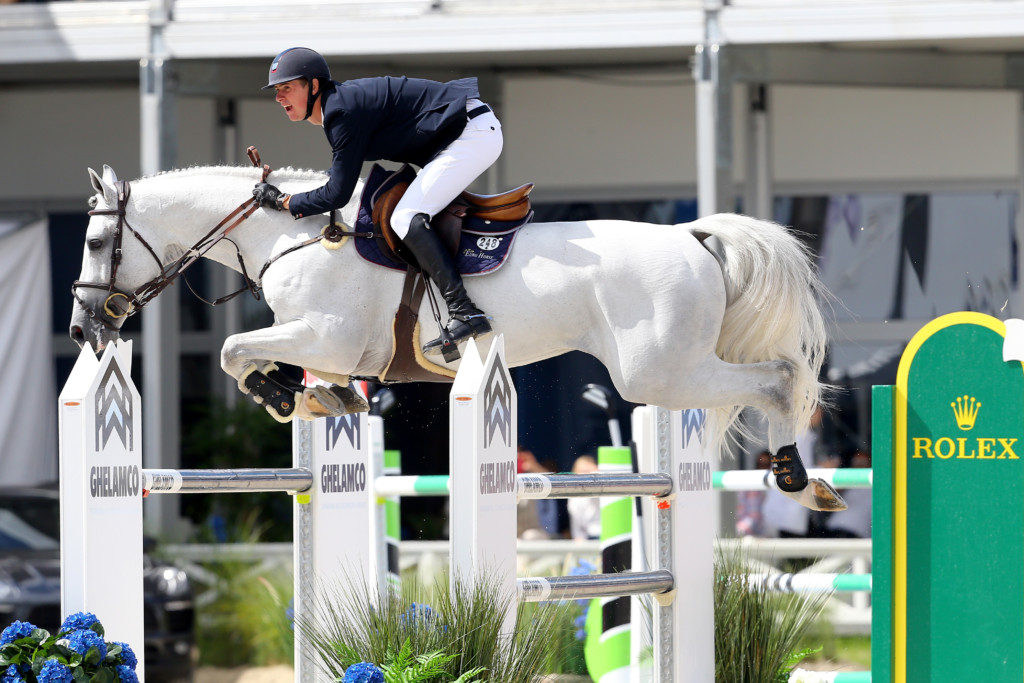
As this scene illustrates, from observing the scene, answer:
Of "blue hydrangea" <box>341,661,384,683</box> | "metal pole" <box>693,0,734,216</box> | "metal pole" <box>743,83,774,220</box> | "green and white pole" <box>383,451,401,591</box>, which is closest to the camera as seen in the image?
"blue hydrangea" <box>341,661,384,683</box>

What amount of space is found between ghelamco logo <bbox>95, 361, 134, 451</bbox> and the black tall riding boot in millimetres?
842

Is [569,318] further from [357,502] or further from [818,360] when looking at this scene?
[357,502]

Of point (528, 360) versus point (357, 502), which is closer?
point (528, 360)

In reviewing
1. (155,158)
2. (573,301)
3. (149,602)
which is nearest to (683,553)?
(573,301)

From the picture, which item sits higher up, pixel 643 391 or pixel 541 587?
pixel 643 391

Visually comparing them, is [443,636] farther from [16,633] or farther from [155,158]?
[155,158]

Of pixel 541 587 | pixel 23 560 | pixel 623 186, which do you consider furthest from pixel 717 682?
pixel 623 186

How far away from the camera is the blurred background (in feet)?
26.9

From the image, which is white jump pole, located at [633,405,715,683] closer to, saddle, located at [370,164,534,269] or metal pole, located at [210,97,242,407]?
saddle, located at [370,164,534,269]

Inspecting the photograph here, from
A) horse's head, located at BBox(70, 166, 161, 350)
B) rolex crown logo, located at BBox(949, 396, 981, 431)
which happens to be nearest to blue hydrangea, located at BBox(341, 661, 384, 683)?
horse's head, located at BBox(70, 166, 161, 350)

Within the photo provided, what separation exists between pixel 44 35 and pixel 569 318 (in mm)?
6002

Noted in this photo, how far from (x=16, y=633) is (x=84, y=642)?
22 cm

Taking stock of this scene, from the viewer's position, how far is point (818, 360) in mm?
3855

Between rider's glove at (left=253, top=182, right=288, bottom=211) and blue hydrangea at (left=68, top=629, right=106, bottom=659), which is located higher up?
rider's glove at (left=253, top=182, right=288, bottom=211)
